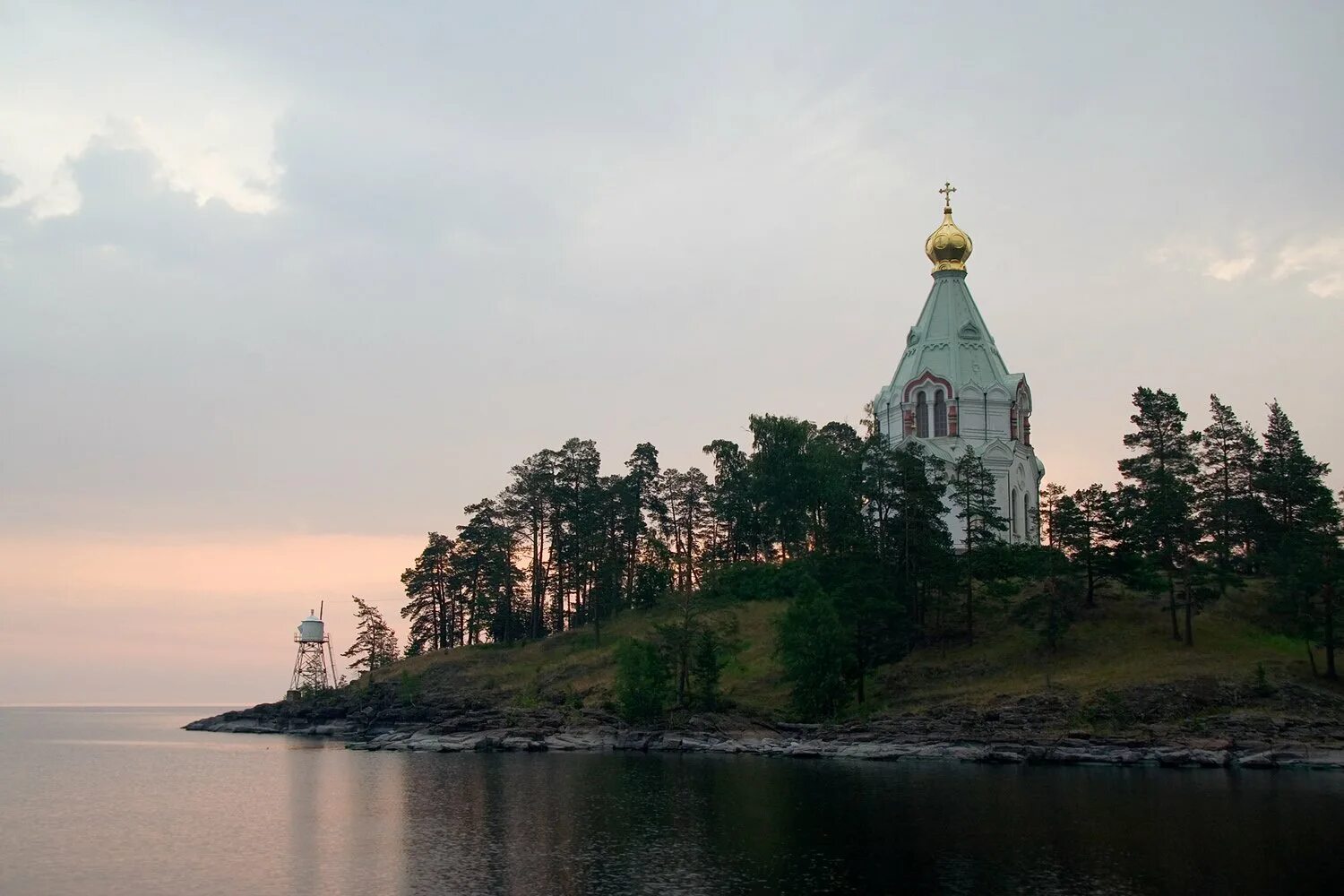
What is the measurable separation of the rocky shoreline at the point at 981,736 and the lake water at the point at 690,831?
2.81 meters

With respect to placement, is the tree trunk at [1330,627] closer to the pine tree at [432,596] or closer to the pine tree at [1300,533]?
the pine tree at [1300,533]

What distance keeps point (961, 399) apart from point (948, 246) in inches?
622

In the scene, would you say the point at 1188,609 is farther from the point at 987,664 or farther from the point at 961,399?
the point at 961,399

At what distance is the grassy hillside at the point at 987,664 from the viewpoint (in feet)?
220

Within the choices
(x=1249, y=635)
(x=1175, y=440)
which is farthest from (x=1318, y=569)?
(x=1175, y=440)

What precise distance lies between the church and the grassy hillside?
19664 millimetres

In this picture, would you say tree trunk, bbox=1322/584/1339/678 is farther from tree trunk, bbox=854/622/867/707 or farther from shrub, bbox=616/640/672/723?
shrub, bbox=616/640/672/723

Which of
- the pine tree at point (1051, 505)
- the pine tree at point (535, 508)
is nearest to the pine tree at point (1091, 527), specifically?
the pine tree at point (1051, 505)

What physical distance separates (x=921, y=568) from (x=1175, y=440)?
61.7ft

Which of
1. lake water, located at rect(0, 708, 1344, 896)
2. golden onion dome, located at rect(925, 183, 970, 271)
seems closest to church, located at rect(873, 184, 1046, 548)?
golden onion dome, located at rect(925, 183, 970, 271)

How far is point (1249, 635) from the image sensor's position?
7025 centimetres

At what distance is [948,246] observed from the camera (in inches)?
4200

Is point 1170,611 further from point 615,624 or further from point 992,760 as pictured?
point 615,624

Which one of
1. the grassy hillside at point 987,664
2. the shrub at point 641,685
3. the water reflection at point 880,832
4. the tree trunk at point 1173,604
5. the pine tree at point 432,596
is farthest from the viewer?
the pine tree at point 432,596
